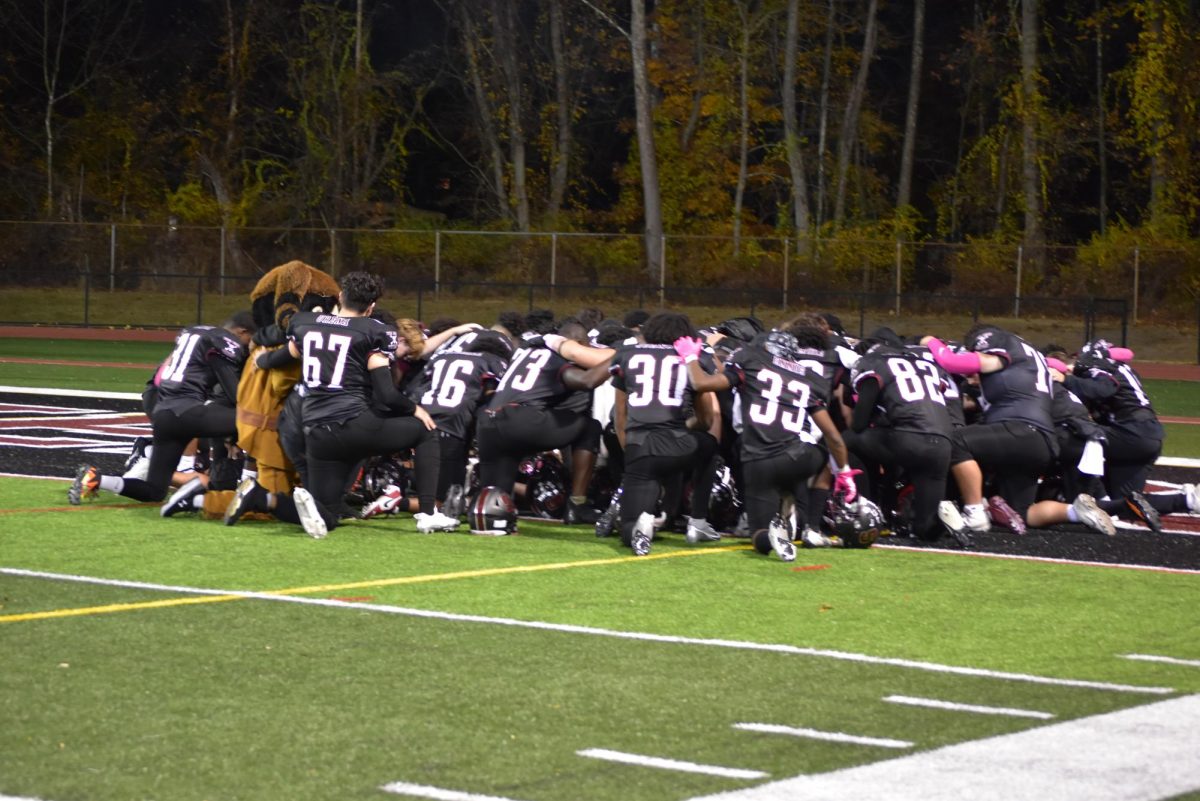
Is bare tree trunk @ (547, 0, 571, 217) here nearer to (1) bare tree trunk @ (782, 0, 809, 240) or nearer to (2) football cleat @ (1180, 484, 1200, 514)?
(1) bare tree trunk @ (782, 0, 809, 240)

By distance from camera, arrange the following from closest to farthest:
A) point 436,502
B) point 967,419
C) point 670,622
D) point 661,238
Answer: point 670,622 → point 436,502 → point 967,419 → point 661,238

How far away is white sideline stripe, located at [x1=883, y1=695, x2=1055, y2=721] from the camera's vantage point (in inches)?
244

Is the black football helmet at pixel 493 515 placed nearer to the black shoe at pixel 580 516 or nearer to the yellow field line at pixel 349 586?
the black shoe at pixel 580 516

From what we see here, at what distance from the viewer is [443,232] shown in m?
41.8

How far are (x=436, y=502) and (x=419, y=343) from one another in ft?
5.09

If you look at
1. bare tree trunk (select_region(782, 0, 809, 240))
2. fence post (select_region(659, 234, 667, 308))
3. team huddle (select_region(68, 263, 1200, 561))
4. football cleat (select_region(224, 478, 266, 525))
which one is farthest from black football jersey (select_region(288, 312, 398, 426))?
bare tree trunk (select_region(782, 0, 809, 240))

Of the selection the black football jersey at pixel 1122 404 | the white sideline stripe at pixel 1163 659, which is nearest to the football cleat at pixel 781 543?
the white sideline stripe at pixel 1163 659

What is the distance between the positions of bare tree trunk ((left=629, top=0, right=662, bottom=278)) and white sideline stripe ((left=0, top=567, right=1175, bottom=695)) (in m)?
32.1

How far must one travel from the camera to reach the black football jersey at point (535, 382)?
11.2m

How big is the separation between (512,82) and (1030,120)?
14.2 meters

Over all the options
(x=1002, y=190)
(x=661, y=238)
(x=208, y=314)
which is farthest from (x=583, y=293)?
(x=1002, y=190)

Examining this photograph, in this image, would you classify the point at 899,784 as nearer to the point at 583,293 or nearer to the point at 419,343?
the point at 419,343

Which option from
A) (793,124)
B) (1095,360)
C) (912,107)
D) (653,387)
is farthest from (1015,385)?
(912,107)

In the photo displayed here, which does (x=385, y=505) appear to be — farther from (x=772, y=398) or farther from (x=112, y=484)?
(x=772, y=398)
